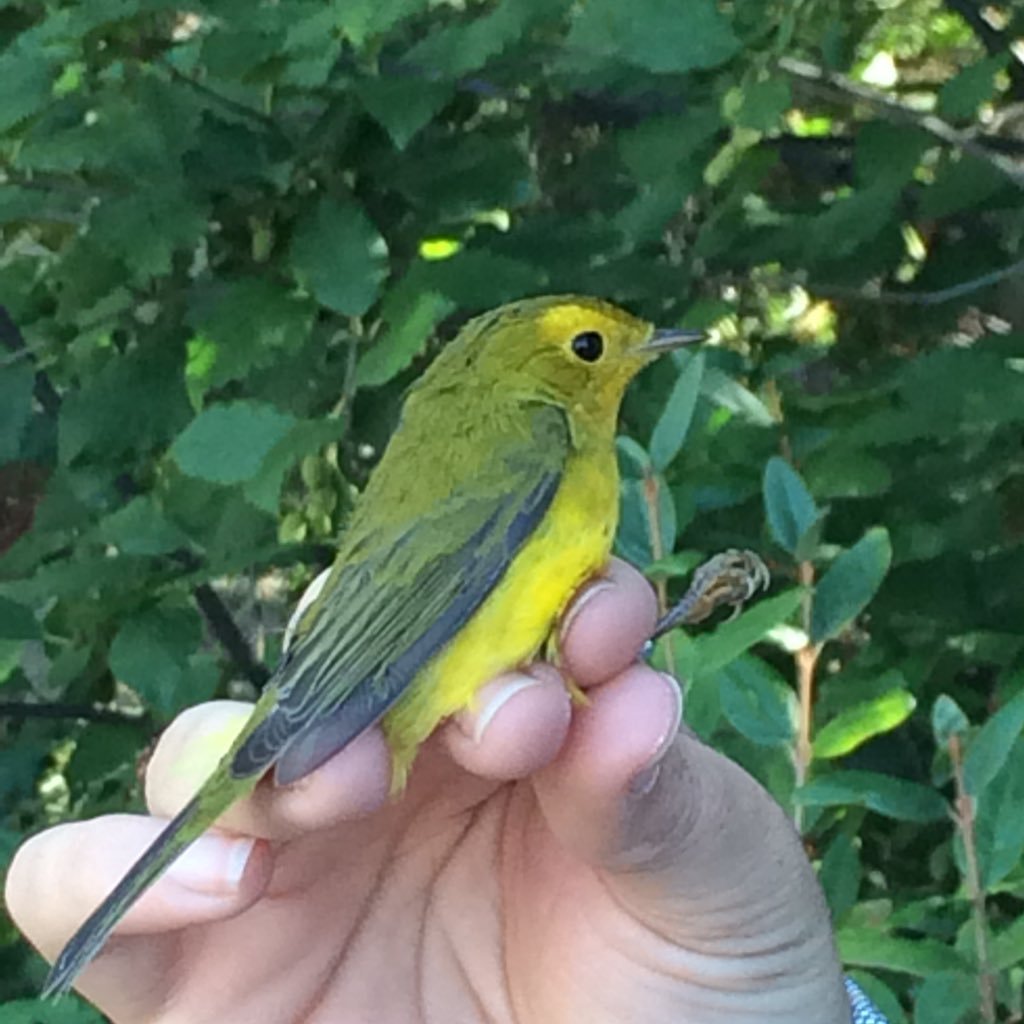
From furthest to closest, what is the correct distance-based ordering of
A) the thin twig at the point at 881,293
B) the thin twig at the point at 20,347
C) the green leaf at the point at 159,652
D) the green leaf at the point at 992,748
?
the thin twig at the point at 20,347
the thin twig at the point at 881,293
the green leaf at the point at 159,652
the green leaf at the point at 992,748

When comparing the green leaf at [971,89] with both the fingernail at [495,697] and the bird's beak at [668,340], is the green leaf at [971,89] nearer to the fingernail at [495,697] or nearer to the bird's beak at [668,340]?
the bird's beak at [668,340]

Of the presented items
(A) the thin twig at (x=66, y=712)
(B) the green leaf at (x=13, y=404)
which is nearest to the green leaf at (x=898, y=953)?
(A) the thin twig at (x=66, y=712)

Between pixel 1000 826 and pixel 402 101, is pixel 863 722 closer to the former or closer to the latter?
pixel 1000 826

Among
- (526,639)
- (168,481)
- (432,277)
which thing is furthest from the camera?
(168,481)

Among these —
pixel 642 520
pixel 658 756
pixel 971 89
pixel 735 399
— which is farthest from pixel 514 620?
pixel 971 89

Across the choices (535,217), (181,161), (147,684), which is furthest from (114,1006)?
(535,217)

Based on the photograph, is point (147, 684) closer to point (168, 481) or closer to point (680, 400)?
point (168, 481)
